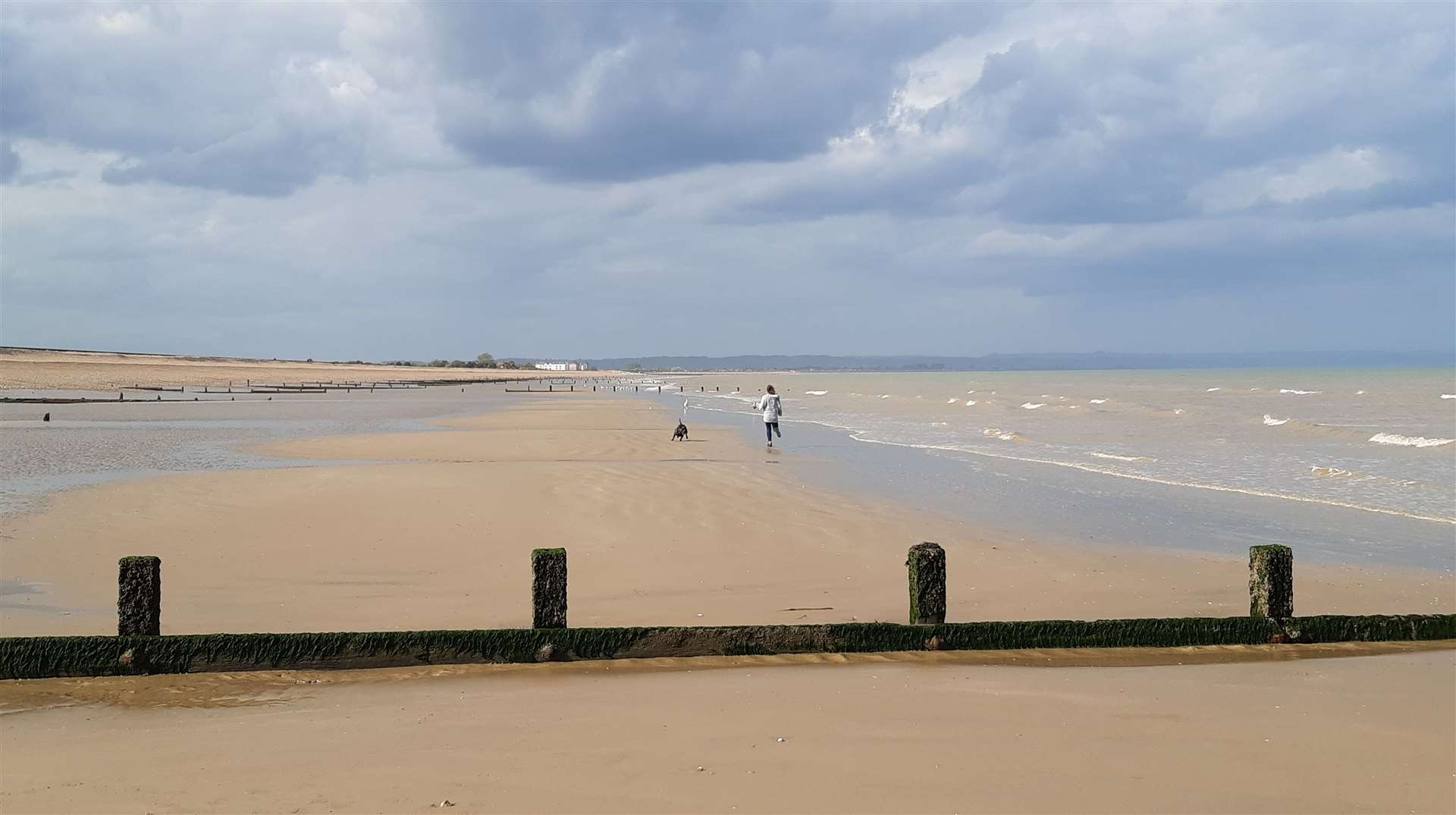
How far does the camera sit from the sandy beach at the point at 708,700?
16.1 feet

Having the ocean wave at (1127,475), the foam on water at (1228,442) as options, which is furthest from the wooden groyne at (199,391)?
the ocean wave at (1127,475)

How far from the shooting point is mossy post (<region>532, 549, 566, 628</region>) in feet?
22.6

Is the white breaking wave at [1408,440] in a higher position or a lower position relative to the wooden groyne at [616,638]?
→ higher

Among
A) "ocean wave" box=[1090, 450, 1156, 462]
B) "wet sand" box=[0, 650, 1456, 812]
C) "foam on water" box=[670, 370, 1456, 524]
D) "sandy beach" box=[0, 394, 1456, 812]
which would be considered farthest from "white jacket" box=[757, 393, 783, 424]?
"wet sand" box=[0, 650, 1456, 812]

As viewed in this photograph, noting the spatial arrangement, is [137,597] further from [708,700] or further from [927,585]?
[927,585]

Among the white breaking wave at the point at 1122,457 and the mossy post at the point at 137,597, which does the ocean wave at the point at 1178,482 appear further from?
the mossy post at the point at 137,597

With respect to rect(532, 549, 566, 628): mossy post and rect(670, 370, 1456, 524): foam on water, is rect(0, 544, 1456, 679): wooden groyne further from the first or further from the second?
rect(670, 370, 1456, 524): foam on water

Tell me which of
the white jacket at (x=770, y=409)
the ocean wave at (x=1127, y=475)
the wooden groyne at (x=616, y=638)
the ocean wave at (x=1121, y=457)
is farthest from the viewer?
the white jacket at (x=770, y=409)

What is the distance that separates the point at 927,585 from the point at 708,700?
1.90 m

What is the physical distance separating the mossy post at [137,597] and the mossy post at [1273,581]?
794cm

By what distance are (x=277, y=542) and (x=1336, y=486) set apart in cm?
1918

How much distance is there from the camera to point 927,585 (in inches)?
280

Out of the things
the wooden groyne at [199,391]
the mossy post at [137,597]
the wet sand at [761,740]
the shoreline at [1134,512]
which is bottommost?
the wet sand at [761,740]

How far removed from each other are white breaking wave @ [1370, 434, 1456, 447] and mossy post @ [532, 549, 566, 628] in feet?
102
